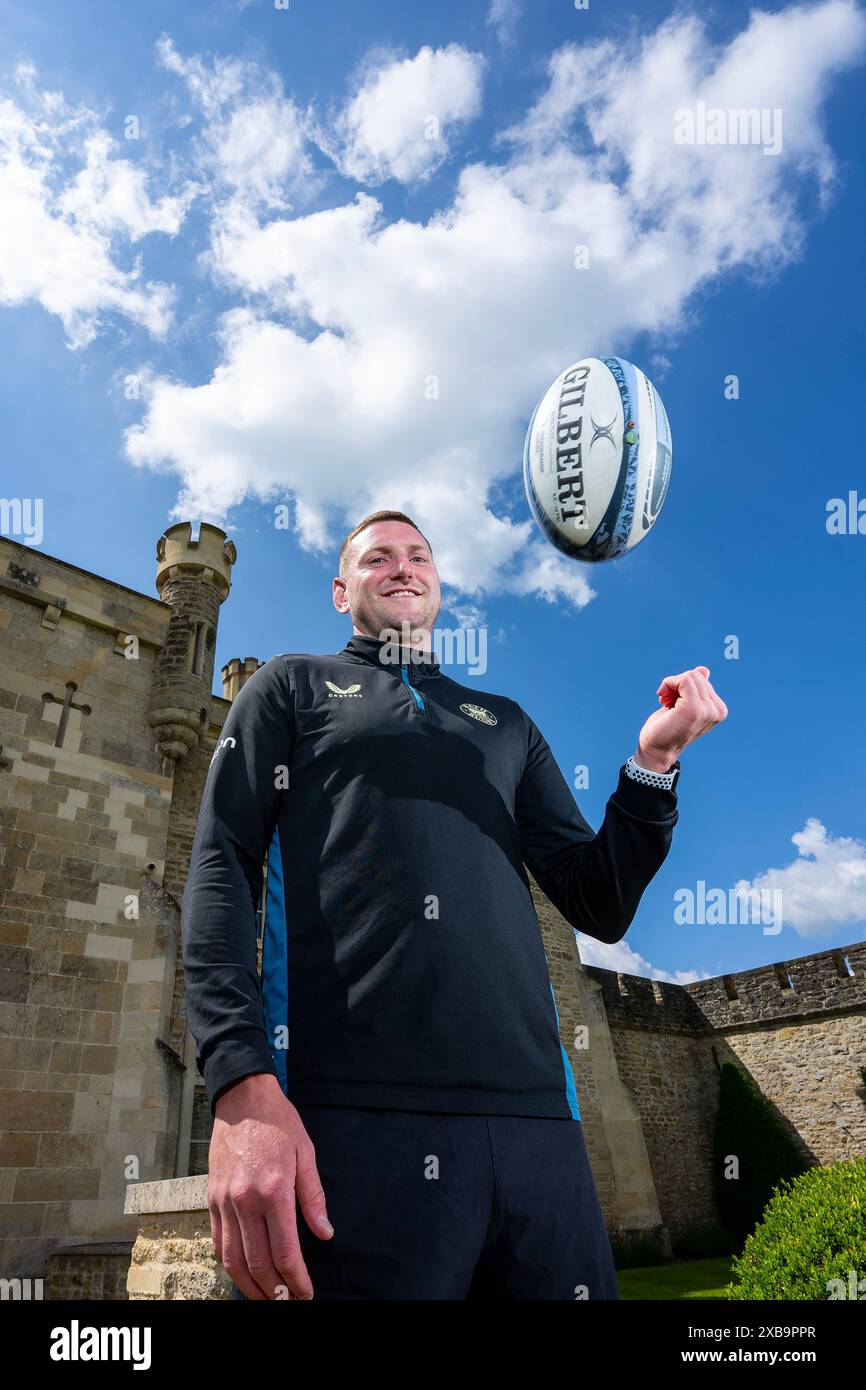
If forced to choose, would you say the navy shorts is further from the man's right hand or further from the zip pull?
the zip pull

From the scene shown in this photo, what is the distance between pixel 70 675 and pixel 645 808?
30.3ft

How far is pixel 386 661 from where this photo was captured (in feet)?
7.25

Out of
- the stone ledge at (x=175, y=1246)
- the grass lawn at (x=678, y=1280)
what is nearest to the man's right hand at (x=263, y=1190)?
the stone ledge at (x=175, y=1246)

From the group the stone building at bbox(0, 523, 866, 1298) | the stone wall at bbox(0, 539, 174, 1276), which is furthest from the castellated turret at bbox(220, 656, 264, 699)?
the stone wall at bbox(0, 539, 174, 1276)

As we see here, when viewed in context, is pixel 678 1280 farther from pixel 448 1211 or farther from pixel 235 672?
pixel 448 1211

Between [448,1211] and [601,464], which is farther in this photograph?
[601,464]

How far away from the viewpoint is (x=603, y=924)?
2.04 m

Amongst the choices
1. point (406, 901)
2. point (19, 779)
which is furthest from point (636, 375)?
point (19, 779)

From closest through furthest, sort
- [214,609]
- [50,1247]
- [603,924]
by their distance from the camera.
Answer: [603,924], [50,1247], [214,609]

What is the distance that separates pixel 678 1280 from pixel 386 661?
14.7m

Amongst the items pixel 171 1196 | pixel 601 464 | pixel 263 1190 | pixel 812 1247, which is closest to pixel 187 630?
pixel 171 1196

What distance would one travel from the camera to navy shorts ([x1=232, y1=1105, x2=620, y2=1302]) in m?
1.35
